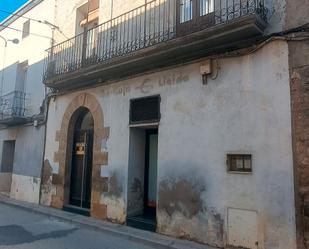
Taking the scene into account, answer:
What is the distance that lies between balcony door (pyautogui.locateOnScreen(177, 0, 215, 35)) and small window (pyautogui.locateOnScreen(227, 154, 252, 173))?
2576 mm

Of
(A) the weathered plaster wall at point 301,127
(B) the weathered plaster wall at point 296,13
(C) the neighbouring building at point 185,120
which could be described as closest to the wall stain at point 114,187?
(C) the neighbouring building at point 185,120

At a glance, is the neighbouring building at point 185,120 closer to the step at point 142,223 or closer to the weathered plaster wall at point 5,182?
the step at point 142,223

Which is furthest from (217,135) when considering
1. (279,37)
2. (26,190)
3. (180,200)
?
(26,190)

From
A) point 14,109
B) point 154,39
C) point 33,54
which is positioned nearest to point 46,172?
point 14,109

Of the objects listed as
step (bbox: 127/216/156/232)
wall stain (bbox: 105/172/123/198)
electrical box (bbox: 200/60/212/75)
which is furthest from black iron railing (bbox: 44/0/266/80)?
step (bbox: 127/216/156/232)

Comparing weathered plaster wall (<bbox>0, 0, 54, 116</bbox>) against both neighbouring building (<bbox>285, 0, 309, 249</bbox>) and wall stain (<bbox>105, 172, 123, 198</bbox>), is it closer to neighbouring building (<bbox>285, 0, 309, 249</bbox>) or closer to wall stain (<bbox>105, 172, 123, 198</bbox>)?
wall stain (<bbox>105, 172, 123, 198</bbox>)

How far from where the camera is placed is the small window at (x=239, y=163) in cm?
561

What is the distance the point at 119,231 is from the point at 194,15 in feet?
15.6

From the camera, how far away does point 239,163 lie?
5.73m

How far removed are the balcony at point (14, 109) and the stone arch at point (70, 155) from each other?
2567mm

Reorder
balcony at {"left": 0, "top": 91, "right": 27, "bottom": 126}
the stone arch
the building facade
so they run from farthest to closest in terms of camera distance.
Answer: balcony at {"left": 0, "top": 91, "right": 27, "bottom": 126} → the stone arch → the building facade

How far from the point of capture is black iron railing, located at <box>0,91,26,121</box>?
1188 cm

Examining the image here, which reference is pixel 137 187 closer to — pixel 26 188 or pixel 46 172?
pixel 46 172

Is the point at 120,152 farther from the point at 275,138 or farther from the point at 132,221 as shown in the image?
the point at 275,138
